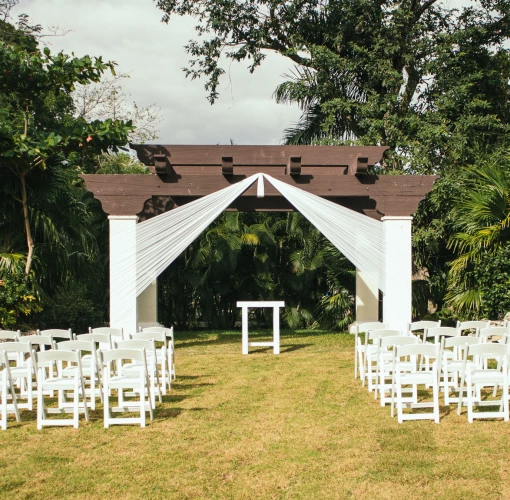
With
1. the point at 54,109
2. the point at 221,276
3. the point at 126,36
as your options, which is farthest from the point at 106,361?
the point at 126,36

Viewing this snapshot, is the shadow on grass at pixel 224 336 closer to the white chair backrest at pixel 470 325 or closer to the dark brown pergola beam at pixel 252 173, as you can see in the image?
the dark brown pergola beam at pixel 252 173

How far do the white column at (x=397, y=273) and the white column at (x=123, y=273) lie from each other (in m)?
4.36

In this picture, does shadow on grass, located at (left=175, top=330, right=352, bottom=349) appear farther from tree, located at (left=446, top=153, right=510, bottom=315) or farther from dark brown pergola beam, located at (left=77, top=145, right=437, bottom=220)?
dark brown pergola beam, located at (left=77, top=145, right=437, bottom=220)

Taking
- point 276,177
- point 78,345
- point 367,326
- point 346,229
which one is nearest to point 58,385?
point 78,345

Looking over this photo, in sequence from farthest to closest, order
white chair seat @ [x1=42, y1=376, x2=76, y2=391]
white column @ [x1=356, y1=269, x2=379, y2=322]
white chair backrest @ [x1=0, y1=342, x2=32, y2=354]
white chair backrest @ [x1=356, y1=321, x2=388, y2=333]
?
1. white column @ [x1=356, y1=269, x2=379, y2=322]
2. white chair backrest @ [x1=356, y1=321, x2=388, y2=333]
3. white chair backrest @ [x1=0, y1=342, x2=32, y2=354]
4. white chair seat @ [x1=42, y1=376, x2=76, y2=391]

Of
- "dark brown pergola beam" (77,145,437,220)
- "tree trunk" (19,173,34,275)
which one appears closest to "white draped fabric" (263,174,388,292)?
"dark brown pergola beam" (77,145,437,220)

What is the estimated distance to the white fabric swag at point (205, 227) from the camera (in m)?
11.3

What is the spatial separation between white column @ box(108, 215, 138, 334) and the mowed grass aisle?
11.0 feet

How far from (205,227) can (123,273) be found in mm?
1572

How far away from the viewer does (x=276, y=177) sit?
489 inches

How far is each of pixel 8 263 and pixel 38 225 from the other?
127 cm

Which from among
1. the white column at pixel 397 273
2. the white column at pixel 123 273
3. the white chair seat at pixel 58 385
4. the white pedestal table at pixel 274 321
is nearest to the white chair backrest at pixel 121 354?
the white chair seat at pixel 58 385

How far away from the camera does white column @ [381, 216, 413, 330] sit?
12.1m

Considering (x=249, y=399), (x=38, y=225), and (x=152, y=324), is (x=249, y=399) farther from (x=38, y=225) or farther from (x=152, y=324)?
(x=38, y=225)
